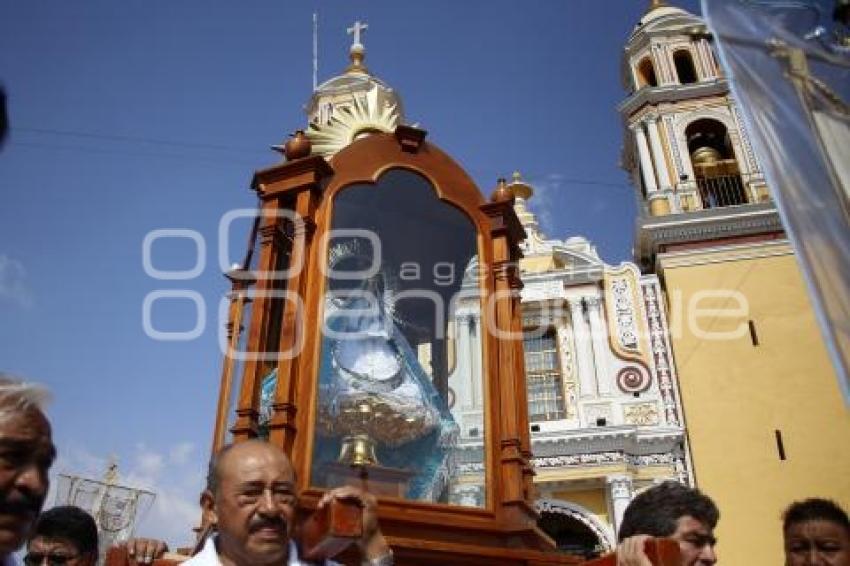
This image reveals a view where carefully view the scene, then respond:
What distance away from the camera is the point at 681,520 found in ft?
6.84

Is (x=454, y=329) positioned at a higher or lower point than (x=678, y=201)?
lower

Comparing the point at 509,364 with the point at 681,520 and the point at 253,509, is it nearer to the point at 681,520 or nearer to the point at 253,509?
the point at 681,520

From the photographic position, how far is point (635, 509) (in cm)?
226

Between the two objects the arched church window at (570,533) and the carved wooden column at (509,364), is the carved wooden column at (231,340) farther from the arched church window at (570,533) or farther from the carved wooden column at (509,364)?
the arched church window at (570,533)

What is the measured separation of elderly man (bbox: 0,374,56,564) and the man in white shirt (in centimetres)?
67

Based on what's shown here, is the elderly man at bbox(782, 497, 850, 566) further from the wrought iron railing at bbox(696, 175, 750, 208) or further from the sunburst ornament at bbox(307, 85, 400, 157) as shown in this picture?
the wrought iron railing at bbox(696, 175, 750, 208)

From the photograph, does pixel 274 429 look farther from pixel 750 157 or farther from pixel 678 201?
pixel 750 157

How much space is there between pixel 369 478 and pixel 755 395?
10.1 meters

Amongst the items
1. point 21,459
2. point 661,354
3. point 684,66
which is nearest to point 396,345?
point 21,459

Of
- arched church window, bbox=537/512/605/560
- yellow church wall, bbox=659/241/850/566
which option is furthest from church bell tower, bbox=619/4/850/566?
arched church window, bbox=537/512/605/560

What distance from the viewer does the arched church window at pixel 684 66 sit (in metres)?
15.8

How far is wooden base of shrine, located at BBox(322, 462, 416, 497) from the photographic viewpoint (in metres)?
3.02

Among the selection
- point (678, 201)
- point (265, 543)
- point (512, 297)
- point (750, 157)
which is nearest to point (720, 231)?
point (678, 201)

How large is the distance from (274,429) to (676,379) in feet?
33.7
